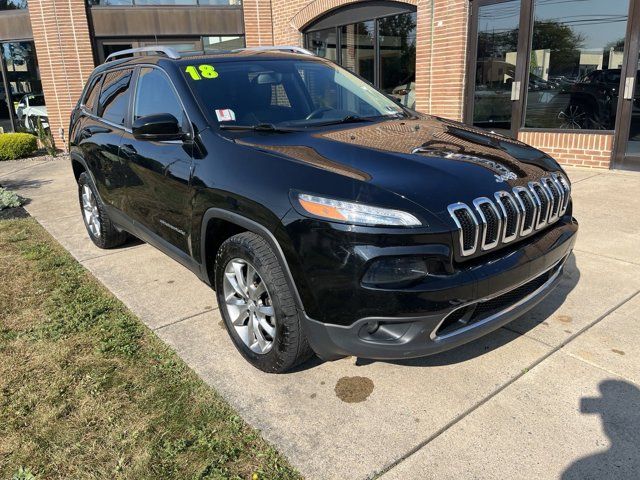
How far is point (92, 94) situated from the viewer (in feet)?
16.7

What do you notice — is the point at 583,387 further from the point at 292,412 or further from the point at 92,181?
the point at 92,181

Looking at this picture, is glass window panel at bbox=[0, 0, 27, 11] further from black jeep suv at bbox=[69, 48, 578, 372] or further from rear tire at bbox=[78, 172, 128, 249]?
black jeep suv at bbox=[69, 48, 578, 372]

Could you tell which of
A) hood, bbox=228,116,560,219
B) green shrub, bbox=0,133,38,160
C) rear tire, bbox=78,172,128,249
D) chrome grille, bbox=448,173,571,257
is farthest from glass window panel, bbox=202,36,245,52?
chrome grille, bbox=448,173,571,257

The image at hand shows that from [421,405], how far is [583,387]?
862mm

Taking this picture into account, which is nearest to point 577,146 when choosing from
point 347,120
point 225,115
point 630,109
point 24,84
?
point 630,109

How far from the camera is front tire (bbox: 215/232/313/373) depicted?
2551mm

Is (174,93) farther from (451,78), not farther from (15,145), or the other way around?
(15,145)

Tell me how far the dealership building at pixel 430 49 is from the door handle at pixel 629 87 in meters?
0.01

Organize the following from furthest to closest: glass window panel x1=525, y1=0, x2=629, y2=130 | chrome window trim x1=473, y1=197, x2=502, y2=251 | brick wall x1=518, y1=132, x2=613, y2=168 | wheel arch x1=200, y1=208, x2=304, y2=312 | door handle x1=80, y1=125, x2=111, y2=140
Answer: brick wall x1=518, y1=132, x2=613, y2=168
glass window panel x1=525, y1=0, x2=629, y2=130
door handle x1=80, y1=125, x2=111, y2=140
wheel arch x1=200, y1=208, x2=304, y2=312
chrome window trim x1=473, y1=197, x2=502, y2=251

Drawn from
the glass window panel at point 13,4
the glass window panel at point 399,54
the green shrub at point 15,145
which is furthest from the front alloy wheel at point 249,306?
the glass window panel at point 13,4

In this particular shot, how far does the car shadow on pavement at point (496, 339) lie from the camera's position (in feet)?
9.77

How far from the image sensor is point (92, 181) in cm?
494

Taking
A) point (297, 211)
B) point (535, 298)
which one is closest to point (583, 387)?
point (535, 298)

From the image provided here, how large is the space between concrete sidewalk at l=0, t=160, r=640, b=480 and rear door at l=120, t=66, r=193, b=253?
0.67 meters
